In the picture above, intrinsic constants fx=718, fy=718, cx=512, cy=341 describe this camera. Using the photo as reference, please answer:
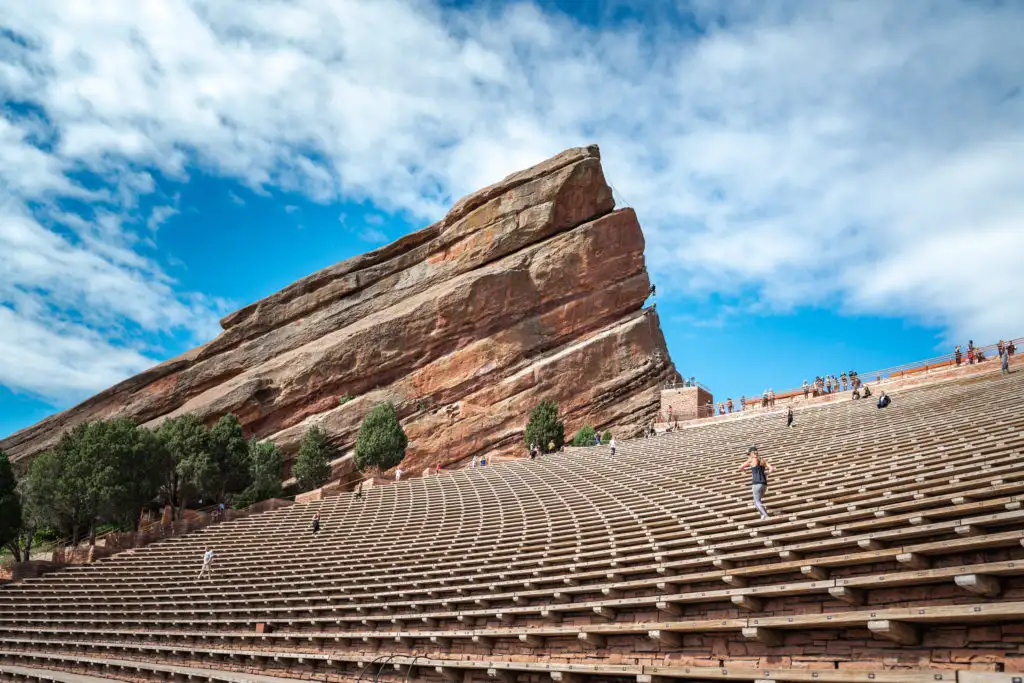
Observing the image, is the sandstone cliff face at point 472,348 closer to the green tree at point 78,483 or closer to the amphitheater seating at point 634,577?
the green tree at point 78,483

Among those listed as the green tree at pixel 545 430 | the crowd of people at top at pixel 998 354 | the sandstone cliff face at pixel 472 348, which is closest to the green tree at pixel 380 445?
the sandstone cliff face at pixel 472 348

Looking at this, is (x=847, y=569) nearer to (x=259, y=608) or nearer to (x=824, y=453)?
(x=824, y=453)

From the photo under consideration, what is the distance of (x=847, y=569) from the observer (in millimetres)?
7328

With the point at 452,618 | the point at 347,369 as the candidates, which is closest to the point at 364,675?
the point at 452,618

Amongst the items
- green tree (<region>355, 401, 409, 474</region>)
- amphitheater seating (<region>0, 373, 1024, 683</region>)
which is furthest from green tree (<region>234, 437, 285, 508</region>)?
amphitheater seating (<region>0, 373, 1024, 683</region>)

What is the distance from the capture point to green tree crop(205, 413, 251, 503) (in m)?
35.2

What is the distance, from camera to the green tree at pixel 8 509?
28.0m

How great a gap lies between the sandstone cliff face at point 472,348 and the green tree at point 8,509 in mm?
14473

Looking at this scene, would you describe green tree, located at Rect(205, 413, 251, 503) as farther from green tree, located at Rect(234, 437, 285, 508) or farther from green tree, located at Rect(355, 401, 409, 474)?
green tree, located at Rect(355, 401, 409, 474)

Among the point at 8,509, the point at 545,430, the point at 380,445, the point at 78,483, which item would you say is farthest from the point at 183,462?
the point at 545,430

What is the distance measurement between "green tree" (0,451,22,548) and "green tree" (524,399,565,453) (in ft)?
71.4

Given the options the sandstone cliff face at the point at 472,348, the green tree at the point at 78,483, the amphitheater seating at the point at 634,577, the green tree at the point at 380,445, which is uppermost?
the sandstone cliff face at the point at 472,348

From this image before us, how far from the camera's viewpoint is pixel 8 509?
92.2 ft

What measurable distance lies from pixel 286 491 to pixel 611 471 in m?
24.4
